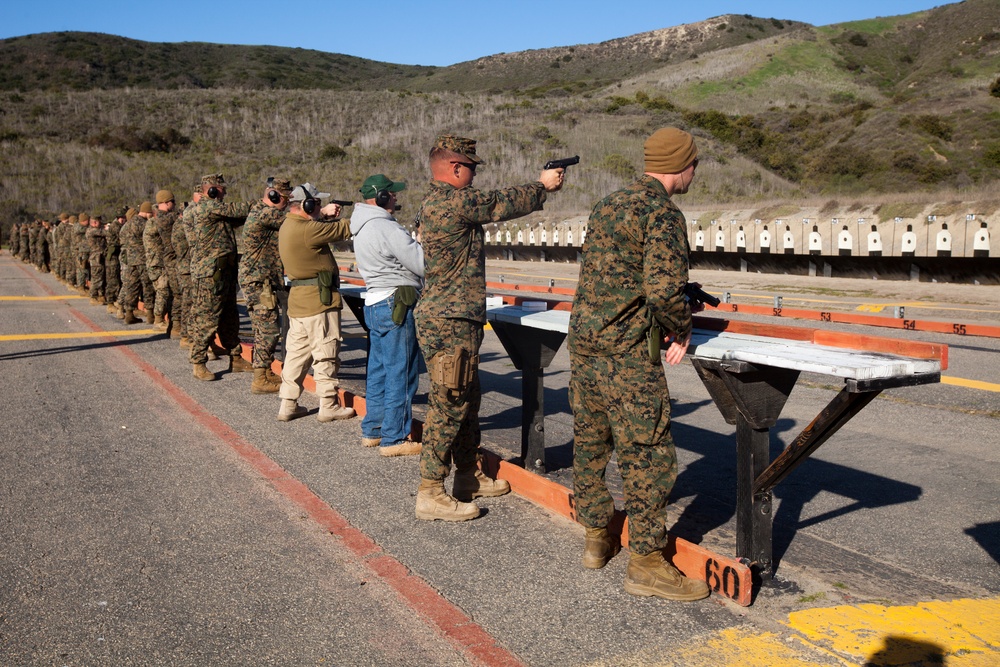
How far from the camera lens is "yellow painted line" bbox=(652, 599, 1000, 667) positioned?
3.44 metres

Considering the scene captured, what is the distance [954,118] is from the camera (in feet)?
158

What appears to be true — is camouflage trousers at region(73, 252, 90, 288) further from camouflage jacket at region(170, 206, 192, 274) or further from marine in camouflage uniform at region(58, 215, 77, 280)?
camouflage jacket at region(170, 206, 192, 274)

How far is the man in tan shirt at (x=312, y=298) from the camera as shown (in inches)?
290

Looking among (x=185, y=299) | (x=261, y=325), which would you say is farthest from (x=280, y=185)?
(x=185, y=299)

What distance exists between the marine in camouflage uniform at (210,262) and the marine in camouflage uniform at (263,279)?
846 mm

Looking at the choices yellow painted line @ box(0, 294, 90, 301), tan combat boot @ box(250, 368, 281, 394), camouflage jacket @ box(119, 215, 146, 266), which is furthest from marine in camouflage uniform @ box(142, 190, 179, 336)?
yellow painted line @ box(0, 294, 90, 301)

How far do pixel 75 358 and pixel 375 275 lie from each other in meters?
7.24

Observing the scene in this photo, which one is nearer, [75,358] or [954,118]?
[75,358]

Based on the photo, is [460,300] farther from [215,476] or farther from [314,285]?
[314,285]

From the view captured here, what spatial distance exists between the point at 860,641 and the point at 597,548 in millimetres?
1225

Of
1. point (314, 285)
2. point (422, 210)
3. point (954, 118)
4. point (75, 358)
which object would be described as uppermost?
point (954, 118)

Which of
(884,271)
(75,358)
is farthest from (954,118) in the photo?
(75,358)

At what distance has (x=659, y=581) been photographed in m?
4.02

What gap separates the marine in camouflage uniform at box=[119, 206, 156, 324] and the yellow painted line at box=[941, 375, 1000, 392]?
10733 mm
